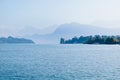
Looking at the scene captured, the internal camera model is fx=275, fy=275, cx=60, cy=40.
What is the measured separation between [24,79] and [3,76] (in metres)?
5.40

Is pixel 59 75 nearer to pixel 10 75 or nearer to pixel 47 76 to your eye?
pixel 47 76

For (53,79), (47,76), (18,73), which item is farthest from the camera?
(18,73)

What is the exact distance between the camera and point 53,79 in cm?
5119

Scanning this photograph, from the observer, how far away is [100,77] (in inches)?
2119

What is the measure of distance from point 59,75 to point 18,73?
9026 millimetres

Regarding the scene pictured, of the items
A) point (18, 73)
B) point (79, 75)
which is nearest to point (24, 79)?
point (18, 73)

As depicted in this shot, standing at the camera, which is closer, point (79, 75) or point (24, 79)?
point (24, 79)

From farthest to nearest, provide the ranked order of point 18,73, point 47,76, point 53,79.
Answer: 1. point 18,73
2. point 47,76
3. point 53,79

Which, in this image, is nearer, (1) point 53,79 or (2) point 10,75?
(1) point 53,79

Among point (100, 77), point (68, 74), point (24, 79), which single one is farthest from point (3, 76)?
point (100, 77)

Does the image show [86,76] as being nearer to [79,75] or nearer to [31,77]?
[79,75]

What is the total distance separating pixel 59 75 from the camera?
55594 mm

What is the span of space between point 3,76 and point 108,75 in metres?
21.2

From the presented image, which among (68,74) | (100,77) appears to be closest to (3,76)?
(68,74)
